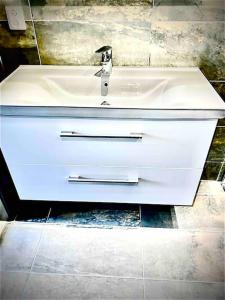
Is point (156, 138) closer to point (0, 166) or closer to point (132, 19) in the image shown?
point (132, 19)

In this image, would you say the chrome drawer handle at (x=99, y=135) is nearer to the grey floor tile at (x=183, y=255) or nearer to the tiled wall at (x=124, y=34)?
the tiled wall at (x=124, y=34)

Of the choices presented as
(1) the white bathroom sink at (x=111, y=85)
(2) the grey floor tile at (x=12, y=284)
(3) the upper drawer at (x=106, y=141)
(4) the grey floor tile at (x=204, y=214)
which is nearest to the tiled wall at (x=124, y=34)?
(1) the white bathroom sink at (x=111, y=85)

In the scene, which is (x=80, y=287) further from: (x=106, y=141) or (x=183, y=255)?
(x=106, y=141)

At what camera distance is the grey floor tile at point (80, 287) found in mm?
992

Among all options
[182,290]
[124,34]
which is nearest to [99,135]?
[124,34]

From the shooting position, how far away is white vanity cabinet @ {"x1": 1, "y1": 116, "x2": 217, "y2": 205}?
3.10ft

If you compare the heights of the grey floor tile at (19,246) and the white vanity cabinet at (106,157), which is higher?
the white vanity cabinet at (106,157)

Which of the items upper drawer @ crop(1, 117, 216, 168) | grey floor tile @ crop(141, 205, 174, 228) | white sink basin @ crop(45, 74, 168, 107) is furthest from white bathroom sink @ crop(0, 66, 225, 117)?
grey floor tile @ crop(141, 205, 174, 228)

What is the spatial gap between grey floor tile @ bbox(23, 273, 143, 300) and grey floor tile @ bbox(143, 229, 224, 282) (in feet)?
0.34

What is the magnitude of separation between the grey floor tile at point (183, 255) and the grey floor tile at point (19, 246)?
58 cm

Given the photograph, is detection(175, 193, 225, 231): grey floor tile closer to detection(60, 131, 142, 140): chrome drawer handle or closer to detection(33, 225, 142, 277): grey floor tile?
detection(33, 225, 142, 277): grey floor tile

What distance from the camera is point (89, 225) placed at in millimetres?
1271

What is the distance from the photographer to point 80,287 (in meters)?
1.02

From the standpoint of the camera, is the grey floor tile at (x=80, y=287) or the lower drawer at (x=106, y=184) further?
the lower drawer at (x=106, y=184)
